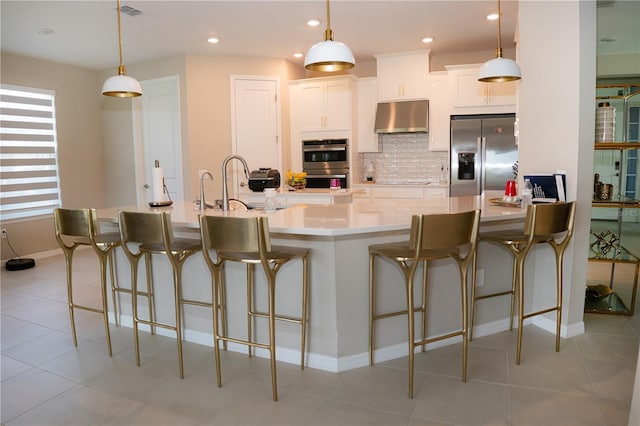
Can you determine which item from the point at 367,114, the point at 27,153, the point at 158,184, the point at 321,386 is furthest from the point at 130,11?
the point at 321,386

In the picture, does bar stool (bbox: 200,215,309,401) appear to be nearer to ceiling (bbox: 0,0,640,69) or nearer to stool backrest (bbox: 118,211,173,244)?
stool backrest (bbox: 118,211,173,244)

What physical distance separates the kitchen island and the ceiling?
2244 mm

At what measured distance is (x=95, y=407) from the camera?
231 centimetres

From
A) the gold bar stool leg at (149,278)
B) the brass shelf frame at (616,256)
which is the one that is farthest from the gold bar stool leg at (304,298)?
the brass shelf frame at (616,256)

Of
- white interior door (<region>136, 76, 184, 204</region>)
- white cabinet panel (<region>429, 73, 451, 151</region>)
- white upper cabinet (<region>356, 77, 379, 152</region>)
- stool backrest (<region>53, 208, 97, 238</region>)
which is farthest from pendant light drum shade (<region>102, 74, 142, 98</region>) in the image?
white cabinet panel (<region>429, 73, 451, 151</region>)

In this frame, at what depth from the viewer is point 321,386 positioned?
247 cm

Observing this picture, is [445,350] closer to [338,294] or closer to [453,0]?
[338,294]

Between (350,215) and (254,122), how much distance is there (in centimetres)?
376

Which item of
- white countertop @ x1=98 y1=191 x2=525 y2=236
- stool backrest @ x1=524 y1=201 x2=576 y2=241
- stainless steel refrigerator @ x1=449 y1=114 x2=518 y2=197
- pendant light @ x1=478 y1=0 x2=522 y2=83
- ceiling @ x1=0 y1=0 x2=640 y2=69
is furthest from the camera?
stainless steel refrigerator @ x1=449 y1=114 x2=518 y2=197

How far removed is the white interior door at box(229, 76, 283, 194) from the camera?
6.13 meters

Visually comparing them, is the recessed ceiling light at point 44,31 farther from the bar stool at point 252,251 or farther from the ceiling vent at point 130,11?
the bar stool at point 252,251

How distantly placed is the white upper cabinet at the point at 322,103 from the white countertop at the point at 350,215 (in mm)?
2961

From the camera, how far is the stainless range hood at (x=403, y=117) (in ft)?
19.9

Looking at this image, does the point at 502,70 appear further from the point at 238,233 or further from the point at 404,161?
the point at 404,161
